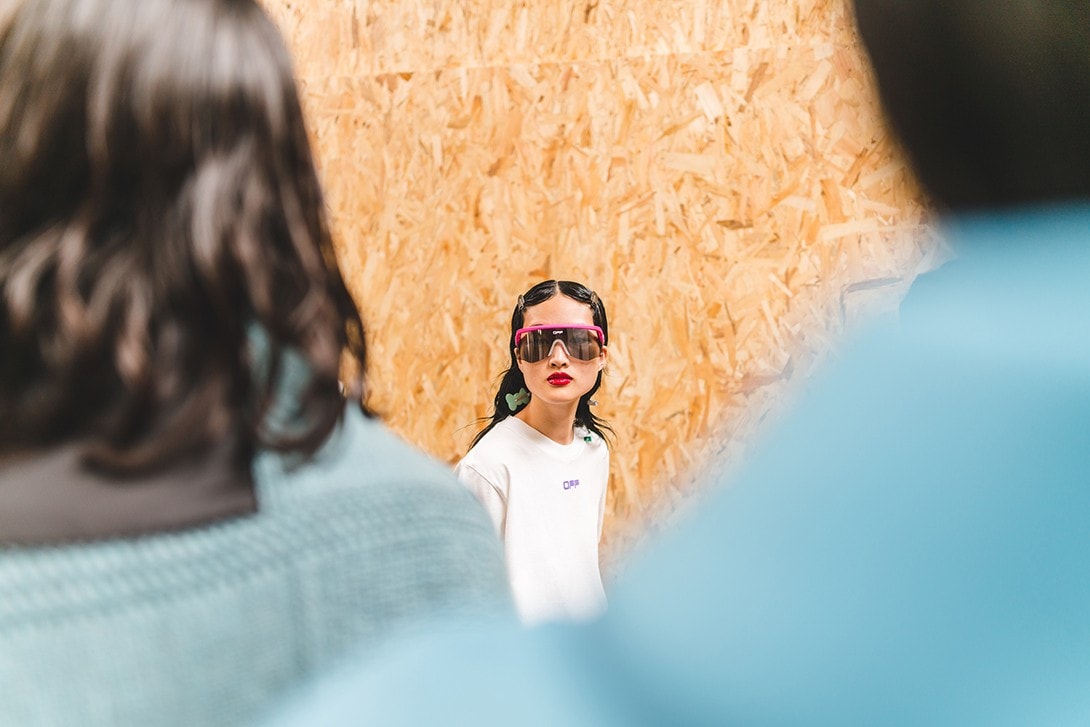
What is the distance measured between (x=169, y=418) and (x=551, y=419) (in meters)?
1.77

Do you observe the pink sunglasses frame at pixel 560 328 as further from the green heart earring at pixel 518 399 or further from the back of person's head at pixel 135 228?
the back of person's head at pixel 135 228

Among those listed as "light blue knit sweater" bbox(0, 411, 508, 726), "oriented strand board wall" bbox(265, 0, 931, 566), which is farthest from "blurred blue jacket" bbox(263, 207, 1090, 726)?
"oriented strand board wall" bbox(265, 0, 931, 566)

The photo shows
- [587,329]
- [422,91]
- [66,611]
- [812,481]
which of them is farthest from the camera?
[422,91]

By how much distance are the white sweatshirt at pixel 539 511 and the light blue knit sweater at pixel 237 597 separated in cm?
146

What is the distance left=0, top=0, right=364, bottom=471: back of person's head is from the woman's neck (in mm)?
1708

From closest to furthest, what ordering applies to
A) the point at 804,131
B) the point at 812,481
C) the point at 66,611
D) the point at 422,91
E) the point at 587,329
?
1. the point at 812,481
2. the point at 66,611
3. the point at 587,329
4. the point at 804,131
5. the point at 422,91

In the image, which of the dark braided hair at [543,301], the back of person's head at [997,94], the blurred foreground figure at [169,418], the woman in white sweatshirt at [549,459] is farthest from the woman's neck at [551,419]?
the back of person's head at [997,94]

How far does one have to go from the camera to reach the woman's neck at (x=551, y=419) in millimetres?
2254

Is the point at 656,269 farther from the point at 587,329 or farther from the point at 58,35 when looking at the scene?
the point at 58,35

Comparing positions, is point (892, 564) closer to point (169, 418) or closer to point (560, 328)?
point (169, 418)

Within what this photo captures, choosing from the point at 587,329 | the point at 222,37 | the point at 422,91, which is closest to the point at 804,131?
the point at 587,329

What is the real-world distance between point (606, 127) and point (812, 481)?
2764 millimetres

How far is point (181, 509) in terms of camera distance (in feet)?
1.62

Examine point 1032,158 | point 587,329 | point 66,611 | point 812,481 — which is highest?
point 1032,158
